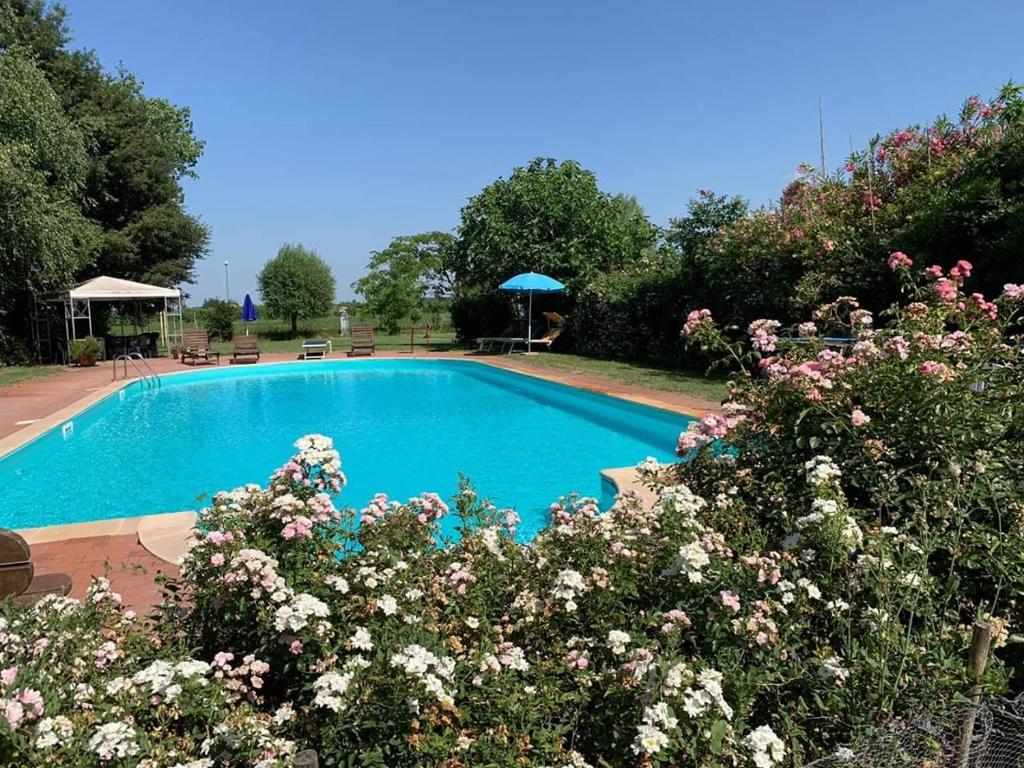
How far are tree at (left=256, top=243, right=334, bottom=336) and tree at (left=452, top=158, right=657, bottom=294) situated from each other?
10.5m

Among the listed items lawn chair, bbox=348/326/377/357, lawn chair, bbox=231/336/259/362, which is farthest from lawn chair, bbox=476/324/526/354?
lawn chair, bbox=231/336/259/362

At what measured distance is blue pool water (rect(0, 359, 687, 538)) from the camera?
705 centimetres

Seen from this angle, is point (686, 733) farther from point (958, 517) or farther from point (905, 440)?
point (905, 440)

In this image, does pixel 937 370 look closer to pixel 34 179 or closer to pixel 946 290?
pixel 946 290

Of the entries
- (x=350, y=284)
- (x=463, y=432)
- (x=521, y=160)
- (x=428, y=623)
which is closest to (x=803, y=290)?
(x=463, y=432)

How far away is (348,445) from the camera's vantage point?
9383 millimetres

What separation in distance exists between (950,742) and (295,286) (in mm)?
28824

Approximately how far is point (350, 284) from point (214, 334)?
54.9ft

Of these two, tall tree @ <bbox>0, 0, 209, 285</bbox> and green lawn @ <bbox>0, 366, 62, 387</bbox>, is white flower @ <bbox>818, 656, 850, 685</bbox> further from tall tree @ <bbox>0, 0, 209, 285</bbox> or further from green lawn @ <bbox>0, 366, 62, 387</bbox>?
tall tree @ <bbox>0, 0, 209, 285</bbox>

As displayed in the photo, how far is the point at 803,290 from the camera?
10375mm

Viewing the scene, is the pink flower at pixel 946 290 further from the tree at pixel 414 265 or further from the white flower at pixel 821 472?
the tree at pixel 414 265

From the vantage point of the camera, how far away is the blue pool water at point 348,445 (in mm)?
7055

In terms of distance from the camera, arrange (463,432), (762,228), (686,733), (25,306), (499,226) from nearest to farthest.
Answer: (686,733), (463,432), (762,228), (25,306), (499,226)

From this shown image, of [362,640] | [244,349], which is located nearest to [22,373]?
[244,349]
